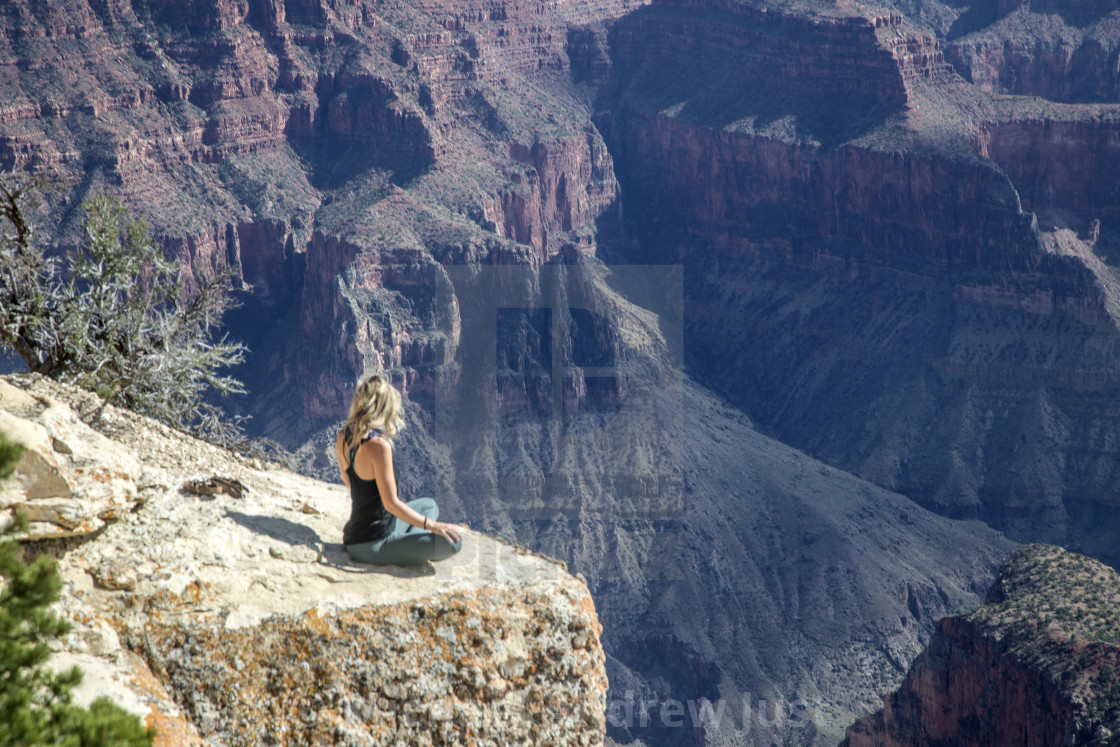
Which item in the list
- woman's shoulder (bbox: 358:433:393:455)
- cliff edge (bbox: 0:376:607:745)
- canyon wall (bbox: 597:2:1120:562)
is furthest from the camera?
canyon wall (bbox: 597:2:1120:562)

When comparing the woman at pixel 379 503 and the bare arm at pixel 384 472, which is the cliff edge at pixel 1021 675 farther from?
the bare arm at pixel 384 472

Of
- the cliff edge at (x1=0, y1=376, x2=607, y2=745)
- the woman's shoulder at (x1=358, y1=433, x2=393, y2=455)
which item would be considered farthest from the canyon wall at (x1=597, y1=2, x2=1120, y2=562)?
the woman's shoulder at (x1=358, y1=433, x2=393, y2=455)

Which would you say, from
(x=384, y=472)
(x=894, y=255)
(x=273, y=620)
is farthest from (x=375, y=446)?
(x=894, y=255)

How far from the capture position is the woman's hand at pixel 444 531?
A: 13367 millimetres

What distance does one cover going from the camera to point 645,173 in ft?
340

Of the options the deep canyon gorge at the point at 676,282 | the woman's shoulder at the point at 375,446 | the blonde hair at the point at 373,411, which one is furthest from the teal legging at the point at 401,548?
the deep canyon gorge at the point at 676,282

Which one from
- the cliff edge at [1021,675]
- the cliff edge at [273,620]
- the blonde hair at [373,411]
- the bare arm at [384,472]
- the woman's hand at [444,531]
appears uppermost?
the blonde hair at [373,411]

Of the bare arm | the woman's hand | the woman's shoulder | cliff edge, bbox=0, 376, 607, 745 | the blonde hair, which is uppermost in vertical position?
the blonde hair

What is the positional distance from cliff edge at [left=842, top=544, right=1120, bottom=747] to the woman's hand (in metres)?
24.3

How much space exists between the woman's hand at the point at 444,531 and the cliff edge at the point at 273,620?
0.30 m

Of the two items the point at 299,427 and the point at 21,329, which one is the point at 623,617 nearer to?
the point at 299,427

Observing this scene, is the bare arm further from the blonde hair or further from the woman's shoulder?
the blonde hair

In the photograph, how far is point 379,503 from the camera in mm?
13414

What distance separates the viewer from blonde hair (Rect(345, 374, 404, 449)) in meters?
13.2
